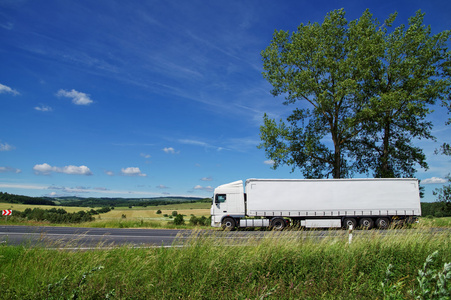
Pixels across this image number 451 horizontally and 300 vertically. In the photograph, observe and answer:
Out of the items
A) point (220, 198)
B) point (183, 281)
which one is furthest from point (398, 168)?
point (183, 281)

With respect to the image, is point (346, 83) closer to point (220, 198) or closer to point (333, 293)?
point (220, 198)

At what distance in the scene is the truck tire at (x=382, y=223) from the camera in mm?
23938

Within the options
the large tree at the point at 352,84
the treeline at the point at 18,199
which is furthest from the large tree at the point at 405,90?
the treeline at the point at 18,199

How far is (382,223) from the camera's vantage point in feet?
78.6

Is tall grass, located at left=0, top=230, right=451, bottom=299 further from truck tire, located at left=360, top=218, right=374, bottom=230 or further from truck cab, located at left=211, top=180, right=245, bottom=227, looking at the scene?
truck tire, located at left=360, top=218, right=374, bottom=230

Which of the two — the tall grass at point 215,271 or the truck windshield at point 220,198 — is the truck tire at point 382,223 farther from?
the tall grass at point 215,271

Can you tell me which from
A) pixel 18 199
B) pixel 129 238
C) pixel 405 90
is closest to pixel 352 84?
pixel 405 90

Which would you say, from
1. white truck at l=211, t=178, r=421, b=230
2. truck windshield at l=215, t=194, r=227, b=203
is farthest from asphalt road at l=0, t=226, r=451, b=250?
truck windshield at l=215, t=194, r=227, b=203

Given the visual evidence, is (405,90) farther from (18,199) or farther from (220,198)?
(18,199)

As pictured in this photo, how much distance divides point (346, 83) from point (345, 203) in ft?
33.5

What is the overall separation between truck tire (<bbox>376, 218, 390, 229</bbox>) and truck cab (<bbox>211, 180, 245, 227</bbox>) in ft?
33.6

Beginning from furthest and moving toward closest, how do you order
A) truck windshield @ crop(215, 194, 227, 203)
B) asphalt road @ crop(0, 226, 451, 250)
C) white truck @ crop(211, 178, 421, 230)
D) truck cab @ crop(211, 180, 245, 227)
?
truck windshield @ crop(215, 194, 227, 203), truck cab @ crop(211, 180, 245, 227), white truck @ crop(211, 178, 421, 230), asphalt road @ crop(0, 226, 451, 250)

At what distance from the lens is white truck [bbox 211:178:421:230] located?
77.2 feet

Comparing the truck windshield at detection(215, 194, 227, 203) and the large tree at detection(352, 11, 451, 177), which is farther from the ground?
the large tree at detection(352, 11, 451, 177)
